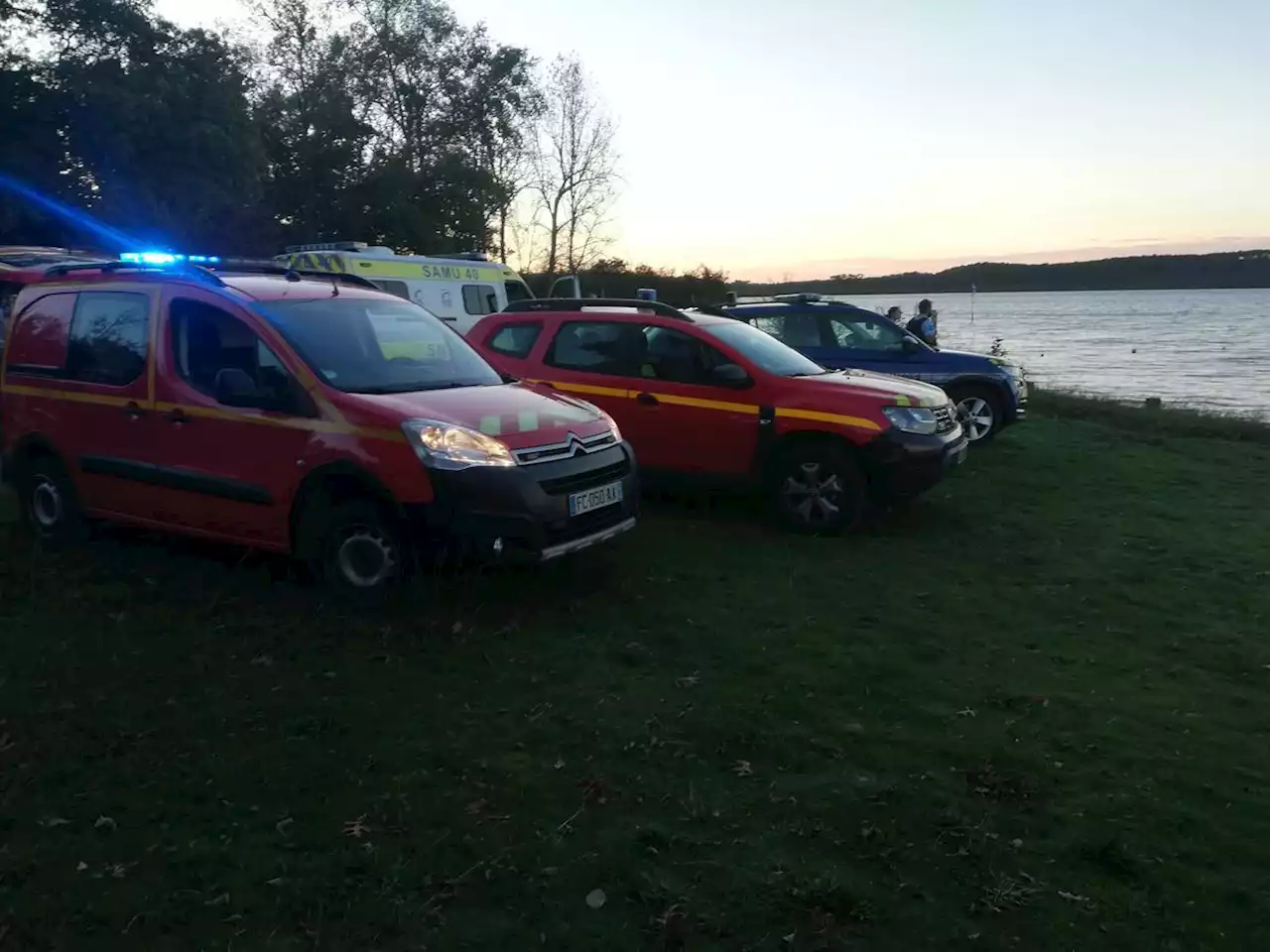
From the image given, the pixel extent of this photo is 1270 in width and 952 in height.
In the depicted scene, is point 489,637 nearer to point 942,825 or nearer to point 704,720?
point 704,720

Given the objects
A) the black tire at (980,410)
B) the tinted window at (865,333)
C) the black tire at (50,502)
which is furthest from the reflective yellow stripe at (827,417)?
the black tire at (980,410)

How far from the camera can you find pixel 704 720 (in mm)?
4512

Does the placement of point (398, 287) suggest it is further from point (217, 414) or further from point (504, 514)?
point (504, 514)

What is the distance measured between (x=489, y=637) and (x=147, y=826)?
2.07 meters

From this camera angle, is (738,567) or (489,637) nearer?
(489,637)

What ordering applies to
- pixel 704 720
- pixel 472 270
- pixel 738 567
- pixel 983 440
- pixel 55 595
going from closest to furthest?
pixel 704 720 < pixel 55 595 < pixel 738 567 < pixel 983 440 < pixel 472 270

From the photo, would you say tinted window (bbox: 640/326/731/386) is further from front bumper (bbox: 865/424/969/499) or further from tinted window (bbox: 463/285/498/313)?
tinted window (bbox: 463/285/498/313)

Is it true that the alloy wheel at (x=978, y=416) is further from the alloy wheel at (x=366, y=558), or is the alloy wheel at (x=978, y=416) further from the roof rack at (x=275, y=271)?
the alloy wheel at (x=366, y=558)

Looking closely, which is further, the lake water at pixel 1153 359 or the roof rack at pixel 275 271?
the lake water at pixel 1153 359

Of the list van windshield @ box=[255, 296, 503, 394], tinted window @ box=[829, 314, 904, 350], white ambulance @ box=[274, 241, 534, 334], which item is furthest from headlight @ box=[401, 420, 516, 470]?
white ambulance @ box=[274, 241, 534, 334]

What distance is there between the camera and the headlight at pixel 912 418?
25.8 feet

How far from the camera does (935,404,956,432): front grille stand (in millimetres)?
8148

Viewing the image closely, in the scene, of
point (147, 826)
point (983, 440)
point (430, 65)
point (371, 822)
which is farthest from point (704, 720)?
point (430, 65)

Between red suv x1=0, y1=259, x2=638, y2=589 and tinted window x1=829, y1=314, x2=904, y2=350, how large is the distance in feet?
21.1
